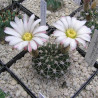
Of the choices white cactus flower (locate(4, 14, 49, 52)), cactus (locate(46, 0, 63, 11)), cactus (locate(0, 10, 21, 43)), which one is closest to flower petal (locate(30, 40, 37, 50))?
white cactus flower (locate(4, 14, 49, 52))

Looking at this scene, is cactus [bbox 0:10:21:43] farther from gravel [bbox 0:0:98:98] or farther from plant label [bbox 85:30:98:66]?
plant label [bbox 85:30:98:66]

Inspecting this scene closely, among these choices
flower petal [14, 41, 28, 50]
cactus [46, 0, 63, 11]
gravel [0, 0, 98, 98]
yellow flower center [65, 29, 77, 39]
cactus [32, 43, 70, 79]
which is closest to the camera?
flower petal [14, 41, 28, 50]

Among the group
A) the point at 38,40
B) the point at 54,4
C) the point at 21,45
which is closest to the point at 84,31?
the point at 38,40

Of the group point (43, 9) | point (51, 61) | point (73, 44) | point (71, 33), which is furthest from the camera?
point (43, 9)

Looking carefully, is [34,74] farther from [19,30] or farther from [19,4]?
[19,4]

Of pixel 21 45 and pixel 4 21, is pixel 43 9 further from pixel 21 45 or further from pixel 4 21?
pixel 21 45

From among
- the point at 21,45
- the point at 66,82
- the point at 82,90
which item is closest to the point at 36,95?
the point at 66,82
